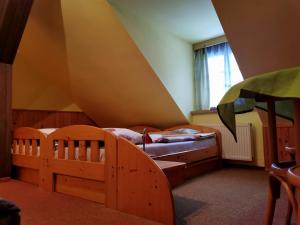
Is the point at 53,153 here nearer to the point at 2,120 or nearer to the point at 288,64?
the point at 2,120

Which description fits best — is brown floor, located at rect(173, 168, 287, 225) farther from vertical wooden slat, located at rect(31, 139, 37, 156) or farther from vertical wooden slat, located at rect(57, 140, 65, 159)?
vertical wooden slat, located at rect(31, 139, 37, 156)

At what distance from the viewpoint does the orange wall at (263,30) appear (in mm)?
2080

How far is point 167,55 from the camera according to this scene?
361cm

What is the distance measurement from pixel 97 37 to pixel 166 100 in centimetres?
135

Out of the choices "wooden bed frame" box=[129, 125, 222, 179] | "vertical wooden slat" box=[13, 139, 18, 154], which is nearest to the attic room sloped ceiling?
"wooden bed frame" box=[129, 125, 222, 179]

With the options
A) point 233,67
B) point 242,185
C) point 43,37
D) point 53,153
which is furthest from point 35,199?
point 233,67

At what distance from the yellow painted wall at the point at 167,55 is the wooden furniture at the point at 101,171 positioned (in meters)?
1.58

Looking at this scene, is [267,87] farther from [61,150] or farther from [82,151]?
[61,150]

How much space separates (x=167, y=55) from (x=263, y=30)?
60.9 inches

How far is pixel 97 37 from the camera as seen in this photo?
10.8 feet

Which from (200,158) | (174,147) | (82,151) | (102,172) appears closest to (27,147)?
(82,151)

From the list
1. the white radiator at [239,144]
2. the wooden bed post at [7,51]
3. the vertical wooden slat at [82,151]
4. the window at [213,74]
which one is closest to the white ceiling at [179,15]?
the window at [213,74]

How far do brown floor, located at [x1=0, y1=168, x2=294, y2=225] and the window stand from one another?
1573 mm

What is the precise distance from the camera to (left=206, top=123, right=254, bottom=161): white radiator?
339 cm
